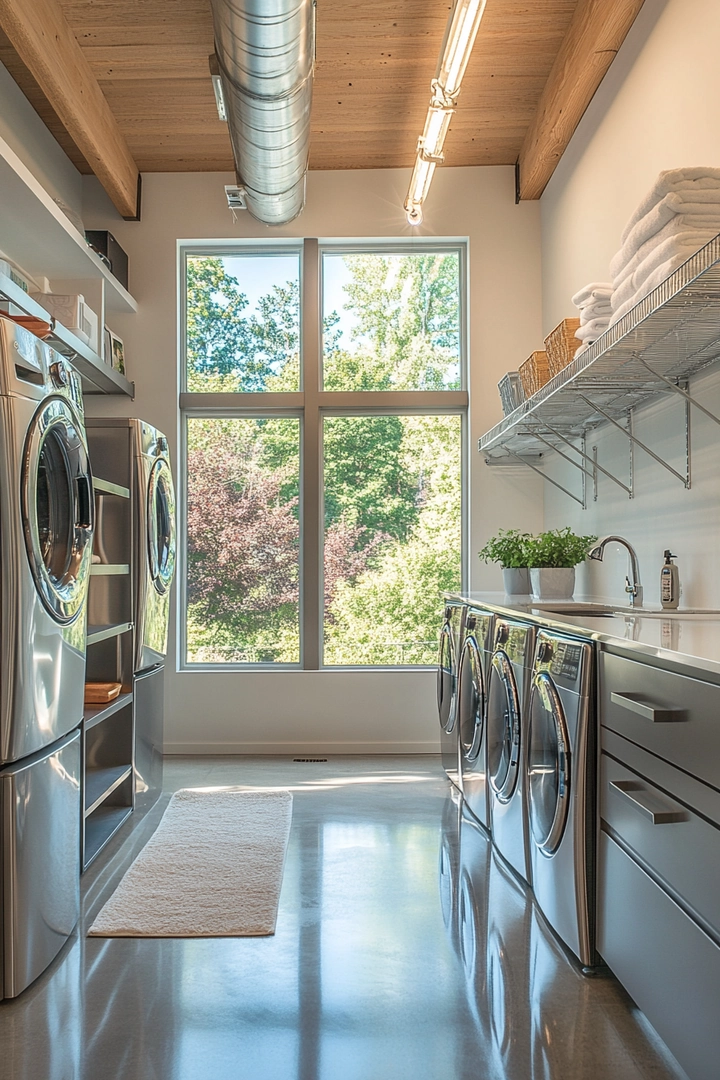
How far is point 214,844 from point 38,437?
Result: 172cm

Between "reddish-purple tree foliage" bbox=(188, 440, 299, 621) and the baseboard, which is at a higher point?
"reddish-purple tree foliage" bbox=(188, 440, 299, 621)

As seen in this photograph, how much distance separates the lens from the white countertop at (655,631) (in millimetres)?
1581

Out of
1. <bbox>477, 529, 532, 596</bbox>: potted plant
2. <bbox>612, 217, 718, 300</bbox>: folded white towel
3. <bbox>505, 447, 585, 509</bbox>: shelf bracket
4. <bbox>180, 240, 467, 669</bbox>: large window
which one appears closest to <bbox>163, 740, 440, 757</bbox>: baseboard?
<bbox>180, 240, 467, 669</bbox>: large window

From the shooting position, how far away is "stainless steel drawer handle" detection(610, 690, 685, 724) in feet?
5.38

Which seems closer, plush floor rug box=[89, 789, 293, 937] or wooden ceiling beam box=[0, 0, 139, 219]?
plush floor rug box=[89, 789, 293, 937]

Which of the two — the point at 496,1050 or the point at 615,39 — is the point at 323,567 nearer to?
the point at 615,39

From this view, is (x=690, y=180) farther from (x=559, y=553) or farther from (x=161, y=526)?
(x=161, y=526)

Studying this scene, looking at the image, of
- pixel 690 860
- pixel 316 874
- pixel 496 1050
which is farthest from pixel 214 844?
pixel 690 860

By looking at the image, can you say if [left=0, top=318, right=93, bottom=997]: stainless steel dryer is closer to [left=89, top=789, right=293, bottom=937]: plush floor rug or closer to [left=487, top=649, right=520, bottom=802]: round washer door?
[left=89, top=789, right=293, bottom=937]: plush floor rug

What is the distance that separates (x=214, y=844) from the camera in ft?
10.6

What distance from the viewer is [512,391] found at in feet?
13.8

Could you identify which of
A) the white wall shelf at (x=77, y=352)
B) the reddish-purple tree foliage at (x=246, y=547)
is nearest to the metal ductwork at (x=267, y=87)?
the white wall shelf at (x=77, y=352)

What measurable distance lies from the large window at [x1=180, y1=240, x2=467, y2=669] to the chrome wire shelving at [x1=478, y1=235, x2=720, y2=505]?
917mm

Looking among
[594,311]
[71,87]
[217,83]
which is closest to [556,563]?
[594,311]
